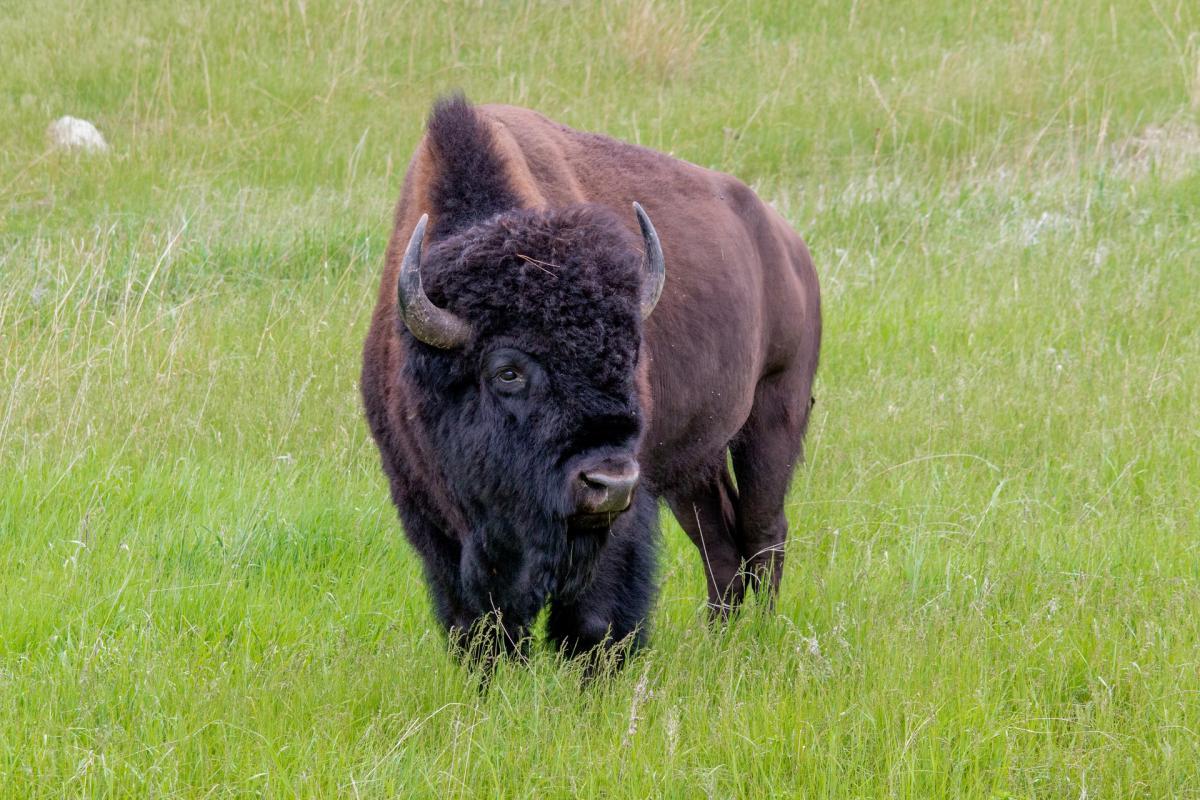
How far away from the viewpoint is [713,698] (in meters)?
4.03

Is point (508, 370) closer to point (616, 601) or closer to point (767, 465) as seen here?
point (616, 601)

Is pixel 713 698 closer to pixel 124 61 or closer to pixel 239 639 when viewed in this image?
pixel 239 639

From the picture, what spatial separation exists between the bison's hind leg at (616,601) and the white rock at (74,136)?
8.82m

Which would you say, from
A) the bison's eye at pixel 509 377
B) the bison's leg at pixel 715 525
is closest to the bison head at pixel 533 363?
the bison's eye at pixel 509 377

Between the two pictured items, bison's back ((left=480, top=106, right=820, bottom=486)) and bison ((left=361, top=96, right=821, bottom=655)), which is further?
bison's back ((left=480, top=106, right=820, bottom=486))

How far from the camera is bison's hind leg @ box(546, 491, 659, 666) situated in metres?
4.14

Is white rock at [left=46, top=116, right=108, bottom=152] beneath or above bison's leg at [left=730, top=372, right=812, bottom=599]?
beneath

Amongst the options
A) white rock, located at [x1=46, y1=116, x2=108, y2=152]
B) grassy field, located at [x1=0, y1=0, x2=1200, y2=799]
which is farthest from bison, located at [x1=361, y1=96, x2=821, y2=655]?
white rock, located at [x1=46, y1=116, x2=108, y2=152]

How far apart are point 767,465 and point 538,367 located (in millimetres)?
2163

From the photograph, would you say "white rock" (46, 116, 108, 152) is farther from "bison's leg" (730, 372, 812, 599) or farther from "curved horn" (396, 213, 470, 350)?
"curved horn" (396, 213, 470, 350)

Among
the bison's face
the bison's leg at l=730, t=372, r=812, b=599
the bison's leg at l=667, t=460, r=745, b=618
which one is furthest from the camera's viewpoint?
the bison's leg at l=730, t=372, r=812, b=599

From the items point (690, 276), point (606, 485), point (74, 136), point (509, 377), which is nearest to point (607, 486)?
point (606, 485)

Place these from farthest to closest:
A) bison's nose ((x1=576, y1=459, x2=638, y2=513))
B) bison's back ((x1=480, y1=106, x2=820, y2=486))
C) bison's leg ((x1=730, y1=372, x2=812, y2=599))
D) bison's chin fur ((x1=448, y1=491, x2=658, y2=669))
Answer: bison's leg ((x1=730, y1=372, x2=812, y2=599)) < bison's back ((x1=480, y1=106, x2=820, y2=486)) < bison's chin fur ((x1=448, y1=491, x2=658, y2=669)) < bison's nose ((x1=576, y1=459, x2=638, y2=513))

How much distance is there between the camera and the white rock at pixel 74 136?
37.0 feet
